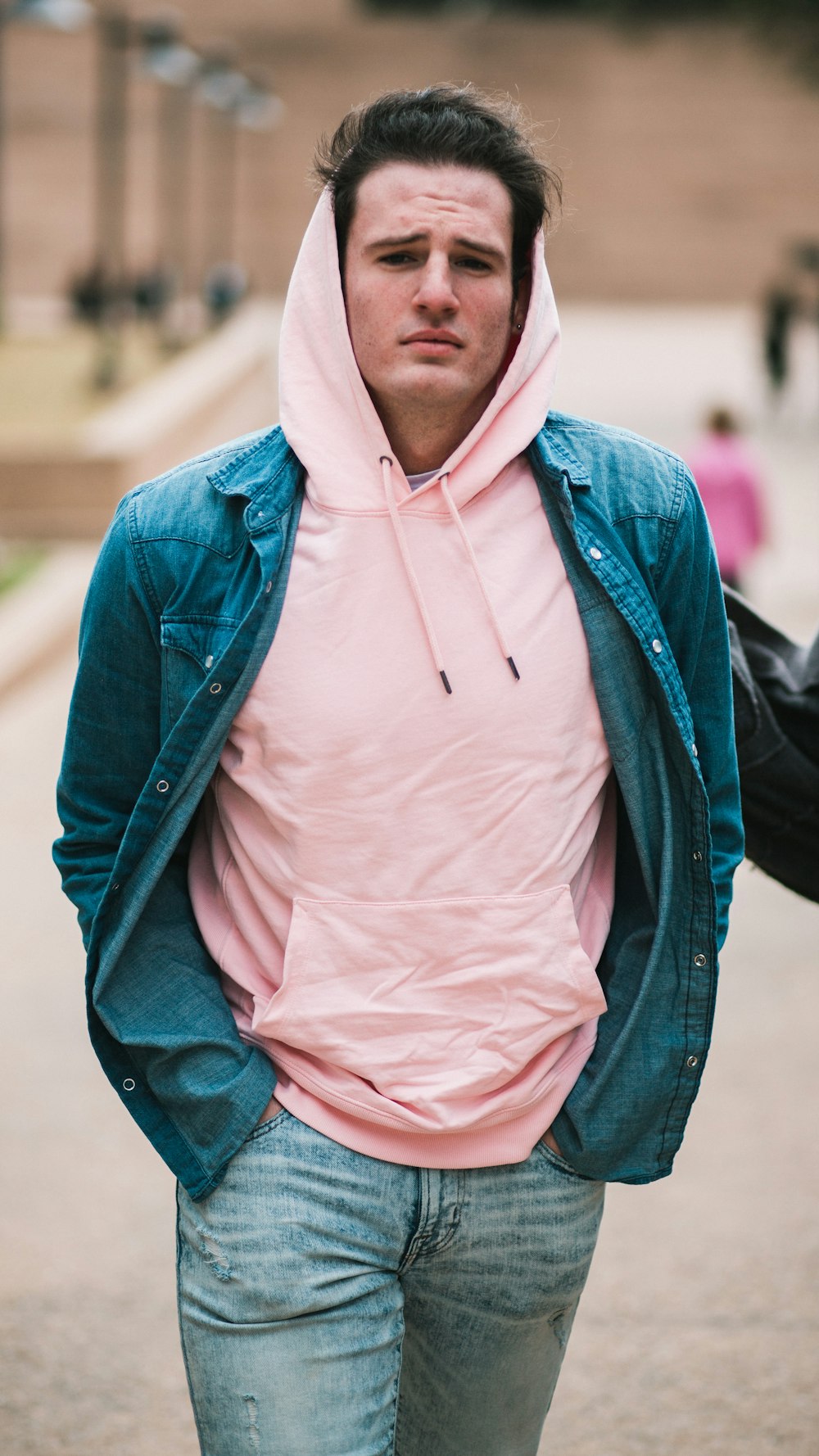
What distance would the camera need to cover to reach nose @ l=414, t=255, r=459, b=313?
204 centimetres

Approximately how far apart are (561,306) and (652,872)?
46.7 meters

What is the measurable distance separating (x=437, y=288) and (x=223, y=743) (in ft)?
1.93

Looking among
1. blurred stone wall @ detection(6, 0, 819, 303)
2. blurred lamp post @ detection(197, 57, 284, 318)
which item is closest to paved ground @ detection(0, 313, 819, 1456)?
blurred lamp post @ detection(197, 57, 284, 318)

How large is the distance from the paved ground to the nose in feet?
4.80

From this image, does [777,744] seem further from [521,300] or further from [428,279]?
[428,279]

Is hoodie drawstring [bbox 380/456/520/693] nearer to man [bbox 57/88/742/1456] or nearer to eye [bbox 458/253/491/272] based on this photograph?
man [bbox 57/88/742/1456]

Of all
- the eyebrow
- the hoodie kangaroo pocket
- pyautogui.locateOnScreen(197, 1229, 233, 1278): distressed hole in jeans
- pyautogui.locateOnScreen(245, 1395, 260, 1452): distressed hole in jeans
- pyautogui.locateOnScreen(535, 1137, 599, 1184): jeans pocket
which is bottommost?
pyautogui.locateOnScreen(245, 1395, 260, 1452): distressed hole in jeans

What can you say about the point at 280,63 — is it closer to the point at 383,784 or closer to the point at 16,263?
the point at 16,263

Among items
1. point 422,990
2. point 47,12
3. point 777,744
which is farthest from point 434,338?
point 47,12

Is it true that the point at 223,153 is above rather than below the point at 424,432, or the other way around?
below

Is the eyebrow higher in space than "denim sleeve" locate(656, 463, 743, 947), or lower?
higher

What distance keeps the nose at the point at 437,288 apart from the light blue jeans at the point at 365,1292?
0.99 m

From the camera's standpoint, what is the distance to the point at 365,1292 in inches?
80.7

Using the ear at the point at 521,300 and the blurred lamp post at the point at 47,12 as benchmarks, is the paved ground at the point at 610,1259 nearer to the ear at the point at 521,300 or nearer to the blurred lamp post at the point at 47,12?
the ear at the point at 521,300
